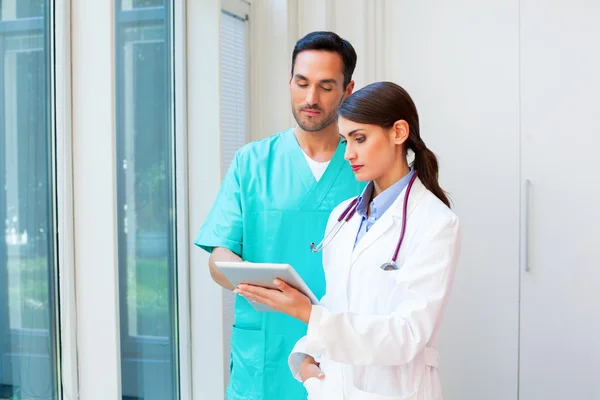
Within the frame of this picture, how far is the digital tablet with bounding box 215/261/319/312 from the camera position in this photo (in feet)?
4.84

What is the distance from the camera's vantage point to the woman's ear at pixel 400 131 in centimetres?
161

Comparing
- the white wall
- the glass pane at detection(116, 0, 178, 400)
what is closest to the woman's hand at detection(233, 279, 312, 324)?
the glass pane at detection(116, 0, 178, 400)

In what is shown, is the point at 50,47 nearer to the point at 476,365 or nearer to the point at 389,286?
the point at 389,286

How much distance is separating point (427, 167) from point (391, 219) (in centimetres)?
14

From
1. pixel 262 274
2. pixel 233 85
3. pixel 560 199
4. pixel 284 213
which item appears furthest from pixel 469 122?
pixel 262 274

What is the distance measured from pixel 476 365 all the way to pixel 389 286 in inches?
64.8

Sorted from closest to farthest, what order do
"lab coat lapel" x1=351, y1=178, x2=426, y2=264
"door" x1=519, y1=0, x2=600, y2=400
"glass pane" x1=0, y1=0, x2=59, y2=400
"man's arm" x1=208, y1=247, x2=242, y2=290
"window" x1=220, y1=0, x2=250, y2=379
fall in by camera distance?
"lab coat lapel" x1=351, y1=178, x2=426, y2=264, "glass pane" x1=0, y1=0, x2=59, y2=400, "man's arm" x1=208, y1=247, x2=242, y2=290, "window" x1=220, y1=0, x2=250, y2=379, "door" x1=519, y1=0, x2=600, y2=400

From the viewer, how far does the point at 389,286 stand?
1.56 m

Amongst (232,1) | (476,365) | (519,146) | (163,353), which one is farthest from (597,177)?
(163,353)

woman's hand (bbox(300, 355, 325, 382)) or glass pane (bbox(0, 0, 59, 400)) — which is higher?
glass pane (bbox(0, 0, 59, 400))

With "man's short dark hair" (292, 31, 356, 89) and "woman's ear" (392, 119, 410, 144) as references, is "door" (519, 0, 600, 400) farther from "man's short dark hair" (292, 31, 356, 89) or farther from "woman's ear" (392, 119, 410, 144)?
"woman's ear" (392, 119, 410, 144)

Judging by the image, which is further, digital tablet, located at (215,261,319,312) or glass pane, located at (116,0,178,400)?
glass pane, located at (116,0,178,400)

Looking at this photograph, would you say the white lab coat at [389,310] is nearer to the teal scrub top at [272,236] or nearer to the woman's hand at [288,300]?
the woman's hand at [288,300]

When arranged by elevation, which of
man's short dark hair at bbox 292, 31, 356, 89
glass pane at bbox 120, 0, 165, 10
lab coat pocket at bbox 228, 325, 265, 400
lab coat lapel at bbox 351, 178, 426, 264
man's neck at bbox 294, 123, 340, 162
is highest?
glass pane at bbox 120, 0, 165, 10
